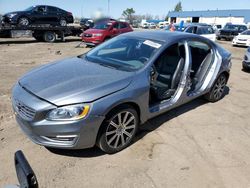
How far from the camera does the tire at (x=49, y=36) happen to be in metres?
18.3

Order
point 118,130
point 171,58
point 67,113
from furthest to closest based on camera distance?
point 171,58 → point 118,130 → point 67,113

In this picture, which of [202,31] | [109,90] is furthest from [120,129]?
[202,31]

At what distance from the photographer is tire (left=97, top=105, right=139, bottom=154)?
330cm

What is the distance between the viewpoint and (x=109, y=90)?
127 inches

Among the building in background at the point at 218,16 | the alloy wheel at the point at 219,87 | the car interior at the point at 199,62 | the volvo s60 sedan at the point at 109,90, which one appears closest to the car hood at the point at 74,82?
the volvo s60 sedan at the point at 109,90

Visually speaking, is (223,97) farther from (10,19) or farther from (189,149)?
(10,19)

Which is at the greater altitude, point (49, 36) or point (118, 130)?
point (118, 130)

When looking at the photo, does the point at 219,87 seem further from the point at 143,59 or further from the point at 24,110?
the point at 24,110

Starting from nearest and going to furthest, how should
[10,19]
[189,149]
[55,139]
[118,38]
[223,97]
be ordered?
[55,139], [189,149], [118,38], [223,97], [10,19]

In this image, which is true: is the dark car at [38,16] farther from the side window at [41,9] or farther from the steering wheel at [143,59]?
the steering wheel at [143,59]

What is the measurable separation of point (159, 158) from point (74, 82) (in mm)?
1546

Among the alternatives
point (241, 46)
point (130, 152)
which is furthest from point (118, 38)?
point (241, 46)

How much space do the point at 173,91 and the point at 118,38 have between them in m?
1.46

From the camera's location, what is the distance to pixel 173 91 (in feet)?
14.7
